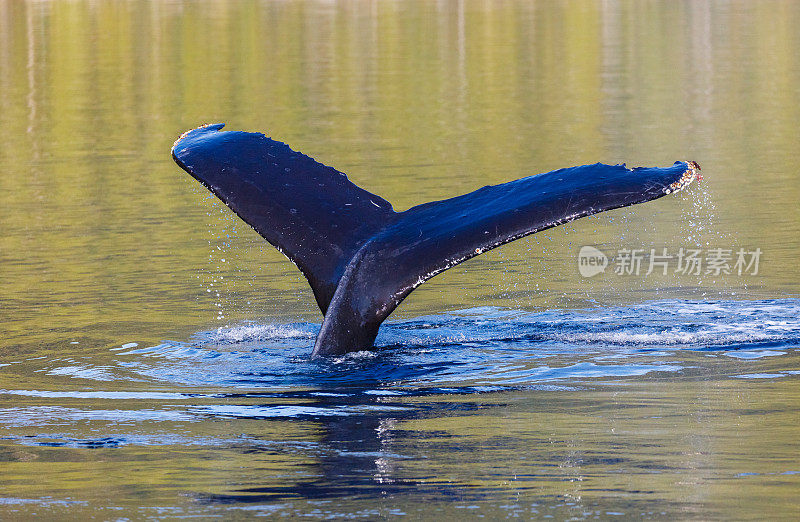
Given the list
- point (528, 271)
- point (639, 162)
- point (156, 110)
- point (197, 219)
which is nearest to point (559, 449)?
point (528, 271)

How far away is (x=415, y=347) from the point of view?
10.5m

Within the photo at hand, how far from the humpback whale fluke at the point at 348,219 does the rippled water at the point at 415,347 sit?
0.63 metres

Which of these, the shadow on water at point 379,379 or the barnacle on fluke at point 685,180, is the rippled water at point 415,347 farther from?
the barnacle on fluke at point 685,180

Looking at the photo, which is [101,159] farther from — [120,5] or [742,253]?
[120,5]

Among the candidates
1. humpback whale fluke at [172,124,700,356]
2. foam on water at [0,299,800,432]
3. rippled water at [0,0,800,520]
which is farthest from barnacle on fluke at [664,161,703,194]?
foam on water at [0,299,800,432]

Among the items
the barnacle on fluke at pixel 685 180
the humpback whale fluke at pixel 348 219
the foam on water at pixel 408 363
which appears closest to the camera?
the barnacle on fluke at pixel 685 180

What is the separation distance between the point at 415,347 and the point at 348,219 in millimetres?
1530

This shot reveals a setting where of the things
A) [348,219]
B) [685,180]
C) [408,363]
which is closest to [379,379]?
[408,363]

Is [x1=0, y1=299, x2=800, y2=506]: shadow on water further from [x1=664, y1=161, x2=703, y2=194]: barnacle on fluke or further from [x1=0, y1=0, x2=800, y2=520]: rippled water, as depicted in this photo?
[x1=664, y1=161, x2=703, y2=194]: barnacle on fluke

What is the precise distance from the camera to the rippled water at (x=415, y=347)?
7125 mm

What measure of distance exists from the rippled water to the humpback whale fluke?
2.06 feet

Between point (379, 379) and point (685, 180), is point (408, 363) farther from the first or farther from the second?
point (685, 180)

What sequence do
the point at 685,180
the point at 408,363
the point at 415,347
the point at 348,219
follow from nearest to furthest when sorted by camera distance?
the point at 685,180 < the point at 348,219 < the point at 408,363 < the point at 415,347

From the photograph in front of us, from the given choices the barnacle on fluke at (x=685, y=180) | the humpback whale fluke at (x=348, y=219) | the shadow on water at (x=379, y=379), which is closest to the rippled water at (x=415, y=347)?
the shadow on water at (x=379, y=379)
